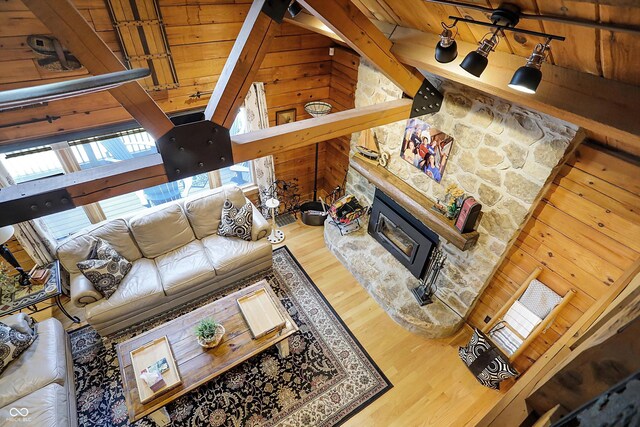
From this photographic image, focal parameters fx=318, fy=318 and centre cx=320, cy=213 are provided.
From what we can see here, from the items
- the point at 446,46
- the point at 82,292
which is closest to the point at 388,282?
the point at 446,46

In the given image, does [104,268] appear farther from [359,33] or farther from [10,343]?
[359,33]

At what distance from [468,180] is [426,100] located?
2.68ft

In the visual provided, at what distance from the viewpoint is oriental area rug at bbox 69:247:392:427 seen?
2756 mm

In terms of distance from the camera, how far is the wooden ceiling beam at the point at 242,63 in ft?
5.66

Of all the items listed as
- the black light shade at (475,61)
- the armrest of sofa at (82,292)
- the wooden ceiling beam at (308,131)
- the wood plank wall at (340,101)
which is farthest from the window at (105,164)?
the black light shade at (475,61)

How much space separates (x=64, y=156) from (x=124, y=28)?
1.41 metres

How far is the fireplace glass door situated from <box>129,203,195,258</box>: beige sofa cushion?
7.72ft

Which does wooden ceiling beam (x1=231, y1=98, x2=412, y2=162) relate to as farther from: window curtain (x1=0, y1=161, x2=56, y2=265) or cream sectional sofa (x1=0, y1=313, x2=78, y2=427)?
window curtain (x1=0, y1=161, x2=56, y2=265)

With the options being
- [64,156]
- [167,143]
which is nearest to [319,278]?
[167,143]

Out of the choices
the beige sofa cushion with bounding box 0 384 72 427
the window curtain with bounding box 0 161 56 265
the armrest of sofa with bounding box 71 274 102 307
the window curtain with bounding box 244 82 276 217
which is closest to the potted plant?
the beige sofa cushion with bounding box 0 384 72 427

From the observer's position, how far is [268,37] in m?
1.77

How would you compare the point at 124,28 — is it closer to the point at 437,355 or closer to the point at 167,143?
the point at 167,143

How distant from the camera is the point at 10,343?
256 cm

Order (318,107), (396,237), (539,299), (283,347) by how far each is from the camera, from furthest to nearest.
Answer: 1. (318,107)
2. (396,237)
3. (283,347)
4. (539,299)
